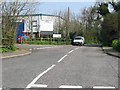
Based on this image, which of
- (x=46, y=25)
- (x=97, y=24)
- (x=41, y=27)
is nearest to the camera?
(x=97, y=24)

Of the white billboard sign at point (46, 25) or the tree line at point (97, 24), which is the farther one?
the white billboard sign at point (46, 25)

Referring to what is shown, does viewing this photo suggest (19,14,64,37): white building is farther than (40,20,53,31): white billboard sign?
No

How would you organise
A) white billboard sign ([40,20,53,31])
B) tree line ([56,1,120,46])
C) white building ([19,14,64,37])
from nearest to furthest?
tree line ([56,1,120,46]) → white building ([19,14,64,37]) → white billboard sign ([40,20,53,31])

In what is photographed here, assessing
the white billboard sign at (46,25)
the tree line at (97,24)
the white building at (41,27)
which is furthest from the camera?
the white billboard sign at (46,25)

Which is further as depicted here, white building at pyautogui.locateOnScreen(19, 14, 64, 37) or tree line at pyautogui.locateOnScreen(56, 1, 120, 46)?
white building at pyautogui.locateOnScreen(19, 14, 64, 37)

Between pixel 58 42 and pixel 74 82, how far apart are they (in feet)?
165

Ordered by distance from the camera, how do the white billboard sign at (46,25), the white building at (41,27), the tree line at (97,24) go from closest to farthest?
the tree line at (97,24) < the white building at (41,27) < the white billboard sign at (46,25)

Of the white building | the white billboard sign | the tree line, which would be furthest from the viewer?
the white billboard sign

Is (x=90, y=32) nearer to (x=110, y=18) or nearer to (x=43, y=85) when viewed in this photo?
(x=110, y=18)

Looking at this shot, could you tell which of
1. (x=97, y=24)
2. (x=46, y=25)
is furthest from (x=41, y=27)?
(x=97, y=24)

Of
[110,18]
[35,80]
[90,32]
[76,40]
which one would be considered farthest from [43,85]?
[90,32]

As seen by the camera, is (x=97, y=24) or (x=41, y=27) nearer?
(x=97, y=24)

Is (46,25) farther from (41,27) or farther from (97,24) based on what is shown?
(97,24)

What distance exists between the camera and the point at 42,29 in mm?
83812
